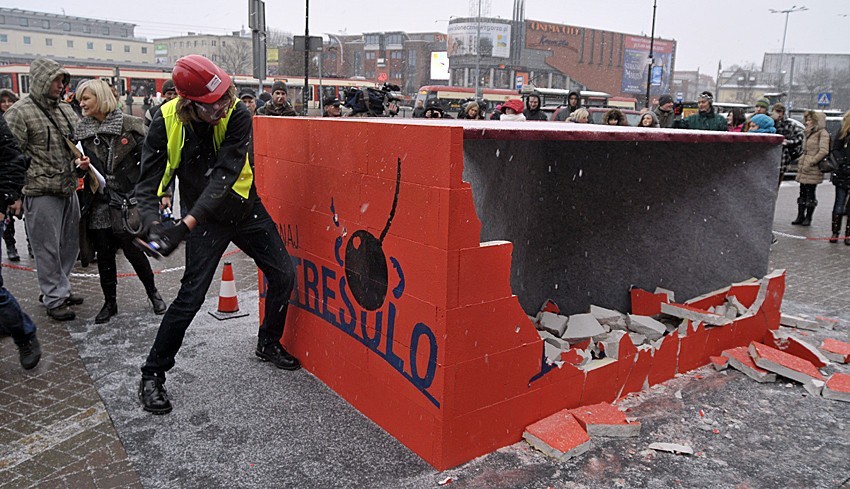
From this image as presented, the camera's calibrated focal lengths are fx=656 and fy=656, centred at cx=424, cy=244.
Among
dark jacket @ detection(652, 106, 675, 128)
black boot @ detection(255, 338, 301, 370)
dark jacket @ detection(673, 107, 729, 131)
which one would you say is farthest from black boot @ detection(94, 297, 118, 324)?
dark jacket @ detection(652, 106, 675, 128)

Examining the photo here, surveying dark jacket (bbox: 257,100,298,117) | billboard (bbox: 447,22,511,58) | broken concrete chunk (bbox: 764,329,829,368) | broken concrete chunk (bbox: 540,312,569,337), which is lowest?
broken concrete chunk (bbox: 764,329,829,368)

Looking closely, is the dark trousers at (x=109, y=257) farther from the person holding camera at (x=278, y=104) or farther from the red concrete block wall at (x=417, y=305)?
the person holding camera at (x=278, y=104)

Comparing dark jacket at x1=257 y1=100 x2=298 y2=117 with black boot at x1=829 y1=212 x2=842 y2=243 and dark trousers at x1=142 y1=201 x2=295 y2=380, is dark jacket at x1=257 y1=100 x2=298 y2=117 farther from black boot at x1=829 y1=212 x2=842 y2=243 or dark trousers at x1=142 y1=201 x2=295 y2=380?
black boot at x1=829 y1=212 x2=842 y2=243

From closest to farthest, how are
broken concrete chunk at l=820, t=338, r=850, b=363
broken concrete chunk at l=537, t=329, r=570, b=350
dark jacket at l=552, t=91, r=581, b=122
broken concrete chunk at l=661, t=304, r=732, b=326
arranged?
broken concrete chunk at l=537, t=329, r=570, b=350, broken concrete chunk at l=661, t=304, r=732, b=326, broken concrete chunk at l=820, t=338, r=850, b=363, dark jacket at l=552, t=91, r=581, b=122

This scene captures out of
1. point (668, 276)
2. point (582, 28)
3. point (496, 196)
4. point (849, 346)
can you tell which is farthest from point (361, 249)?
point (582, 28)

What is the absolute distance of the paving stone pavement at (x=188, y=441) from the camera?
3.15 m

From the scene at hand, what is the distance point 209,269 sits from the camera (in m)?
3.93

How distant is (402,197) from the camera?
3318 mm

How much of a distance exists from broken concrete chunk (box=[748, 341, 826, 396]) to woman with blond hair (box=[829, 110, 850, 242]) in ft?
20.8

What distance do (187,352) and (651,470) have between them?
3.25 metres

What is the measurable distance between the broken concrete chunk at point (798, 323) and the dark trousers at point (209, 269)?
416 cm

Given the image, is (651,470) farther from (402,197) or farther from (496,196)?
(496,196)

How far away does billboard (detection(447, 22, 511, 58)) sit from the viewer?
248ft

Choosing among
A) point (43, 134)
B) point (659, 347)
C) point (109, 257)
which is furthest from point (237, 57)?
point (659, 347)
